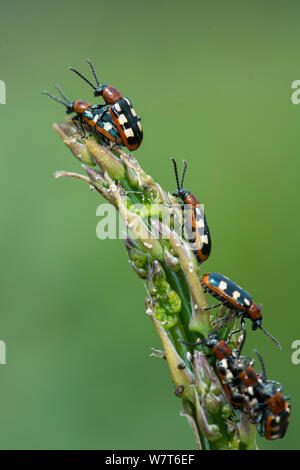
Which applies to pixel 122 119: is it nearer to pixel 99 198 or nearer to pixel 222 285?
pixel 222 285

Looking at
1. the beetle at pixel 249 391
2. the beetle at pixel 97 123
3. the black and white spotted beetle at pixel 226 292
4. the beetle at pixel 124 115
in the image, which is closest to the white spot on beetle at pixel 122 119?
the beetle at pixel 124 115

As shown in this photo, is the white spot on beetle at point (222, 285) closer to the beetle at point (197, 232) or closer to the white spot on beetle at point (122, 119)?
the beetle at point (197, 232)

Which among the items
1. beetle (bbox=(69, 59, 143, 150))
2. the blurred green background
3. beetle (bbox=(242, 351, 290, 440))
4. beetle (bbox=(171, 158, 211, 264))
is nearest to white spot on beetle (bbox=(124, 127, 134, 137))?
beetle (bbox=(69, 59, 143, 150))

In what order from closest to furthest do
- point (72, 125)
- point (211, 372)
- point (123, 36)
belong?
point (211, 372) → point (72, 125) → point (123, 36)

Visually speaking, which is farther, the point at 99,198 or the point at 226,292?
the point at 99,198

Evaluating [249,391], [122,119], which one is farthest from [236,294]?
[122,119]

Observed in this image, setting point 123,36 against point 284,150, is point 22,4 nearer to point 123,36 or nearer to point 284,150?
point 123,36

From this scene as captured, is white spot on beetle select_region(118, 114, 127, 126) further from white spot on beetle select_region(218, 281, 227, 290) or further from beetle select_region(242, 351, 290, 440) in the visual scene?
beetle select_region(242, 351, 290, 440)

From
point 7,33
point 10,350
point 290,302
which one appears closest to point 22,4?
point 7,33
